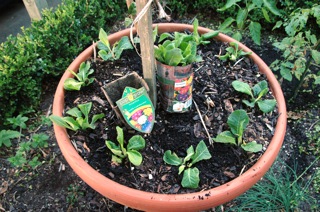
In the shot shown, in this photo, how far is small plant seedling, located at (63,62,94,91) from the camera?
1460 mm

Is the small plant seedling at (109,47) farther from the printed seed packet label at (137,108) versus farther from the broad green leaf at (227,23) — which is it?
the broad green leaf at (227,23)

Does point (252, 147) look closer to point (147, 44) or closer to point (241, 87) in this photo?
point (241, 87)

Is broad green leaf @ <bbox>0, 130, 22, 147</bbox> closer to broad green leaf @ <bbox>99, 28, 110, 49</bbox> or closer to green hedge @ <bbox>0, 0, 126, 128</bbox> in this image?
green hedge @ <bbox>0, 0, 126, 128</bbox>

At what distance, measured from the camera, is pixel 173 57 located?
125cm

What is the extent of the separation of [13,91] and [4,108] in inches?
5.1

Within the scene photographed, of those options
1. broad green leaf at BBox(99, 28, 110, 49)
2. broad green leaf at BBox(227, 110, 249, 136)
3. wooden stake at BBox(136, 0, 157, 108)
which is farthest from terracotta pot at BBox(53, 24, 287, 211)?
broad green leaf at BBox(99, 28, 110, 49)

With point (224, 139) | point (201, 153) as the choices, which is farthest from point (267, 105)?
point (201, 153)

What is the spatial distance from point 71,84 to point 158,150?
0.53 meters

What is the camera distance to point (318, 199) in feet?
5.86

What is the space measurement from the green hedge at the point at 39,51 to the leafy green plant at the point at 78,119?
2.48 ft

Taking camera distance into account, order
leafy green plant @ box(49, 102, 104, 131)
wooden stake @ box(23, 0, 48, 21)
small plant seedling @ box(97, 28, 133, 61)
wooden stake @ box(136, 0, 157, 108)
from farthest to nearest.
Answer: wooden stake @ box(23, 0, 48, 21) < small plant seedling @ box(97, 28, 133, 61) < leafy green plant @ box(49, 102, 104, 131) < wooden stake @ box(136, 0, 157, 108)

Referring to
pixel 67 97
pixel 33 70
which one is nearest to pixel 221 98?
pixel 67 97

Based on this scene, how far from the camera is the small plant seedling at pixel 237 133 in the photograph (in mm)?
1285

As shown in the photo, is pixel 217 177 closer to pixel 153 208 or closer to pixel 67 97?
pixel 153 208
